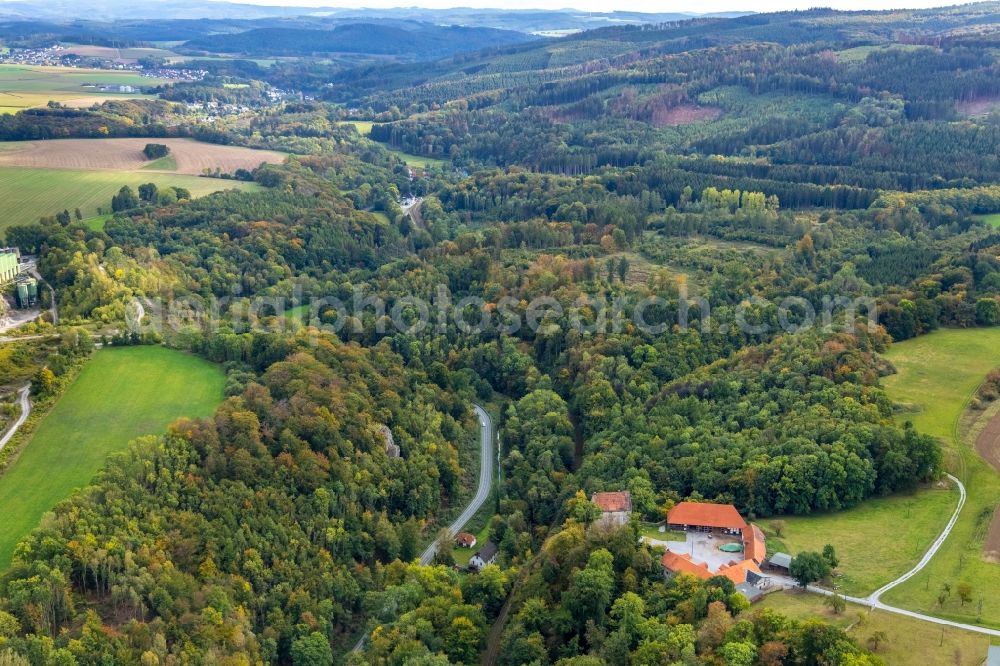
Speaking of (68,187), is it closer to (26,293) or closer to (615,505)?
(26,293)

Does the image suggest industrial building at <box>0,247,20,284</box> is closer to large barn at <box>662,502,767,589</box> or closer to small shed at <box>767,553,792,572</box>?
large barn at <box>662,502,767,589</box>

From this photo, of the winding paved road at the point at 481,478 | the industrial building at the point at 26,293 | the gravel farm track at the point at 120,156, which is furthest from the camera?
the gravel farm track at the point at 120,156

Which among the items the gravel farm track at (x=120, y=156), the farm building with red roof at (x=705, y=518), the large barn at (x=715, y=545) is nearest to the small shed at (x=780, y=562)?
the large barn at (x=715, y=545)

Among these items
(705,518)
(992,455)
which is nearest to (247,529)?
(705,518)

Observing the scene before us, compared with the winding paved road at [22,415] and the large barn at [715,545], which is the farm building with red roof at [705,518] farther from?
the winding paved road at [22,415]

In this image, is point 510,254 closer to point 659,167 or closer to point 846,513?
point 659,167

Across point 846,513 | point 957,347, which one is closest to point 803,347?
point 957,347
